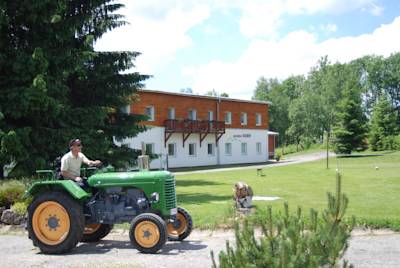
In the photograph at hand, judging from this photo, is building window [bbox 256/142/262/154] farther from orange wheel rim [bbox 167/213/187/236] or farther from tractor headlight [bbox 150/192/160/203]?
tractor headlight [bbox 150/192/160/203]

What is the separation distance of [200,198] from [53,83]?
20.5ft

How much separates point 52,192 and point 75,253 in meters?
1.20

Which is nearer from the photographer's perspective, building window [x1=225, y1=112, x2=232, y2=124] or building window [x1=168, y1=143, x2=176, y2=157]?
building window [x1=168, y1=143, x2=176, y2=157]

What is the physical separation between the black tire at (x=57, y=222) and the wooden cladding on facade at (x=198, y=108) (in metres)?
27.7

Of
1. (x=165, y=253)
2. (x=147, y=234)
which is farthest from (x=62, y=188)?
(x=165, y=253)

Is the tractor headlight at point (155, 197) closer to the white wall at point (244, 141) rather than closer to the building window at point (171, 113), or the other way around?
the building window at point (171, 113)

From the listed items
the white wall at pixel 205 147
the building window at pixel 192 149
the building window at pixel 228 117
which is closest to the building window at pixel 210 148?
the white wall at pixel 205 147

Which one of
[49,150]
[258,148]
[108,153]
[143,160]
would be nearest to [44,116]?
[49,150]

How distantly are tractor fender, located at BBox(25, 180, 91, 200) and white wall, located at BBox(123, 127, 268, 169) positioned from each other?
95.9 ft

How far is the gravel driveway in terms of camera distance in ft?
26.9

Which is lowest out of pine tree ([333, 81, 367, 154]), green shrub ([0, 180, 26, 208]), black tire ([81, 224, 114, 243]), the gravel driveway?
the gravel driveway

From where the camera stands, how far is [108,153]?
65.5 feet

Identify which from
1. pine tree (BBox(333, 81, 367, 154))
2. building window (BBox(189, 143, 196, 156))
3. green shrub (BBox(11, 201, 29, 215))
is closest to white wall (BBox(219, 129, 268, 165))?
building window (BBox(189, 143, 196, 156))

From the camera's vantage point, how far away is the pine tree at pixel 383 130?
6094cm
